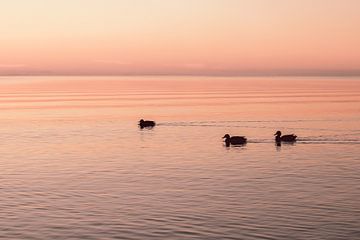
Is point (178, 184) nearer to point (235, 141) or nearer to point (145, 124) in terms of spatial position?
point (235, 141)

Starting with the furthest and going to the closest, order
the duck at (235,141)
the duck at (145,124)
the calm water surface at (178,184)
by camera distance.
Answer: the duck at (145,124)
the duck at (235,141)
the calm water surface at (178,184)

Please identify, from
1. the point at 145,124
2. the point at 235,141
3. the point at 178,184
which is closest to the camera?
the point at 178,184

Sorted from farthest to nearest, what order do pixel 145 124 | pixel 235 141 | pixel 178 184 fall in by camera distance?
pixel 145 124, pixel 235 141, pixel 178 184

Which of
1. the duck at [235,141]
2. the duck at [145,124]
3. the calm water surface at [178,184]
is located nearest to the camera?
the calm water surface at [178,184]

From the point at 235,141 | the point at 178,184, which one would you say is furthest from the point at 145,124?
the point at 178,184

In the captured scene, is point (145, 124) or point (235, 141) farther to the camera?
point (145, 124)

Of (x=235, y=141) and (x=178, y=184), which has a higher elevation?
(x=235, y=141)

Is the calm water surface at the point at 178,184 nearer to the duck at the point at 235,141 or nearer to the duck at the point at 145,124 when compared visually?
the duck at the point at 235,141

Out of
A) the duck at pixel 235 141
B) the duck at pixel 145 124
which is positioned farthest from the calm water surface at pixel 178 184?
the duck at pixel 145 124

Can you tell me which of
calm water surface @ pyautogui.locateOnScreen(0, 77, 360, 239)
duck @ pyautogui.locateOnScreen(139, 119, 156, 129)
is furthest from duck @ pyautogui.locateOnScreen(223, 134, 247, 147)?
duck @ pyautogui.locateOnScreen(139, 119, 156, 129)

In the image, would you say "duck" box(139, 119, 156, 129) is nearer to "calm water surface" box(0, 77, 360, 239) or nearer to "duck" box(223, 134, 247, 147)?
"calm water surface" box(0, 77, 360, 239)

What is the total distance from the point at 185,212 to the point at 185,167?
14.5 metres

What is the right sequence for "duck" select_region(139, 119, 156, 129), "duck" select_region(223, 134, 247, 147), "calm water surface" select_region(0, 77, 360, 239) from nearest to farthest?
"calm water surface" select_region(0, 77, 360, 239) → "duck" select_region(223, 134, 247, 147) → "duck" select_region(139, 119, 156, 129)

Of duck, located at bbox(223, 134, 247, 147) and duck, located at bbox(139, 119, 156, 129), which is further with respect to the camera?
duck, located at bbox(139, 119, 156, 129)
